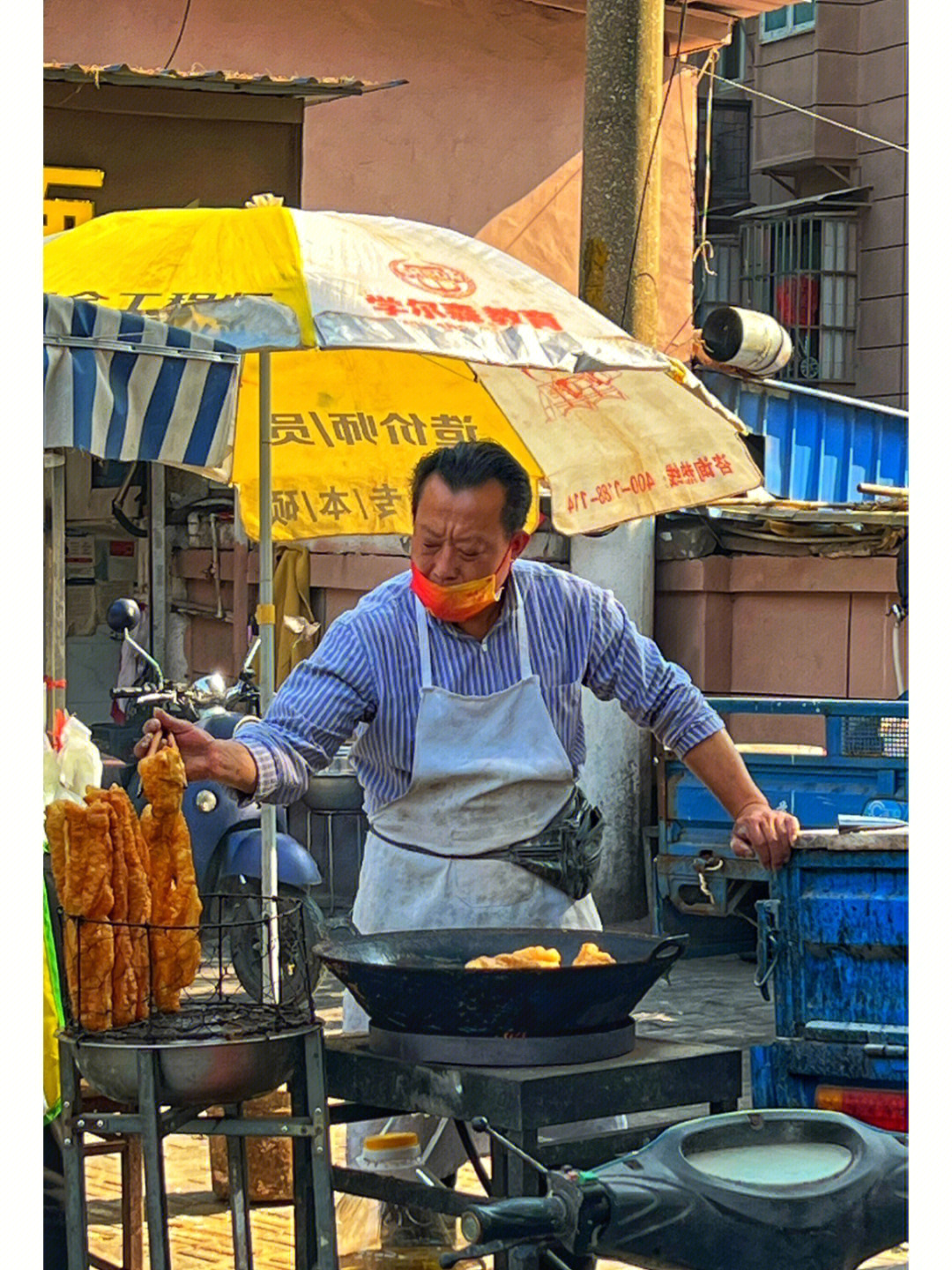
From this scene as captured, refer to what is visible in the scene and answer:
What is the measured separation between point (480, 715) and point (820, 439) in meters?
11.0

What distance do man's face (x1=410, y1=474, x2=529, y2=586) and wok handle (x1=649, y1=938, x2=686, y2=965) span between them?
109 centimetres

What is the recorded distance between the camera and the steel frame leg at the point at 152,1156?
11.4ft

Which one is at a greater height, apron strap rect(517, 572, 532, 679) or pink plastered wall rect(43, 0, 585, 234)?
pink plastered wall rect(43, 0, 585, 234)

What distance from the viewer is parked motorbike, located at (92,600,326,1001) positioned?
8664 millimetres

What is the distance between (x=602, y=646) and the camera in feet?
15.7

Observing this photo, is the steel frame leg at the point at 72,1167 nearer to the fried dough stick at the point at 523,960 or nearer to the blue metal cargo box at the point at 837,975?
the fried dough stick at the point at 523,960

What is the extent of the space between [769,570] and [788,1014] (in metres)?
7.05

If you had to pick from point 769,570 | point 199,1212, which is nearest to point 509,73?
point 769,570

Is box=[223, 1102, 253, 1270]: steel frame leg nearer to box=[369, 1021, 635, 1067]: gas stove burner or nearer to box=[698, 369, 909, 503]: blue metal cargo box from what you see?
box=[369, 1021, 635, 1067]: gas stove burner

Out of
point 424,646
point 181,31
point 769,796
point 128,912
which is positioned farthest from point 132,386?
point 181,31

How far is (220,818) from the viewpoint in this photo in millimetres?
9039

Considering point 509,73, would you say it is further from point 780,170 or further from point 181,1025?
point 181,1025

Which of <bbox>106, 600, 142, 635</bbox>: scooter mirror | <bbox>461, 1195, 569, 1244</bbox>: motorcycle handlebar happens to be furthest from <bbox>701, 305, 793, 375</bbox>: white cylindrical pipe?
<bbox>461, 1195, 569, 1244</bbox>: motorcycle handlebar

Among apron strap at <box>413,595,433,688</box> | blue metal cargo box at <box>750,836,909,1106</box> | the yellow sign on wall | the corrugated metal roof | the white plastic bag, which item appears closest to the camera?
apron strap at <box>413,595,433,688</box>
